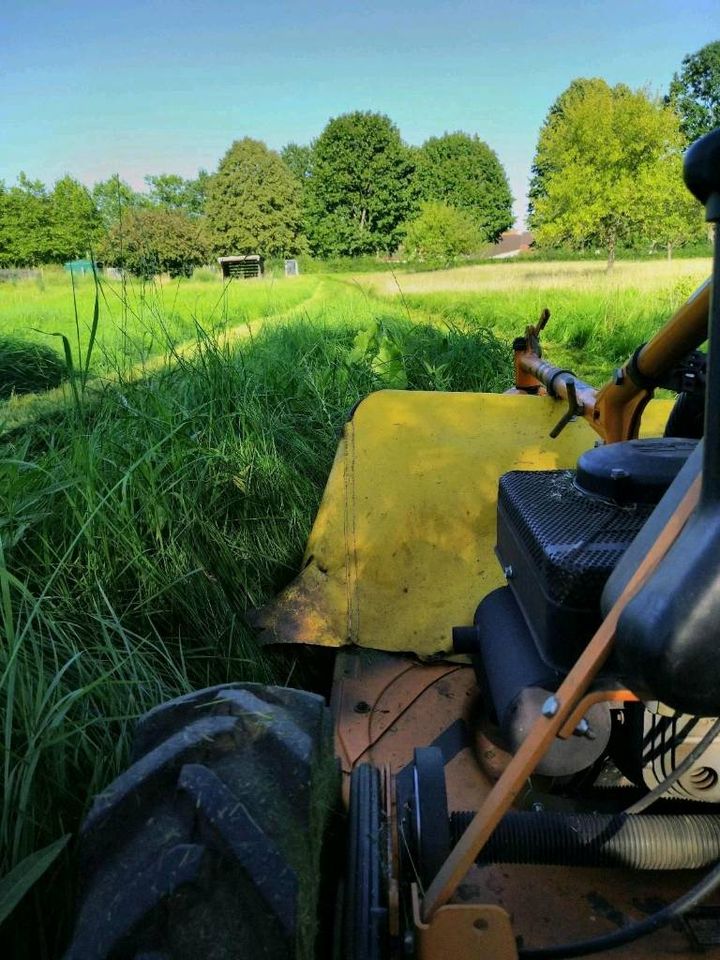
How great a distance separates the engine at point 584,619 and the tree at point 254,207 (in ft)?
115

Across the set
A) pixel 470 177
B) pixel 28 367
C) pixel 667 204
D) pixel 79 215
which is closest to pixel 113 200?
pixel 79 215

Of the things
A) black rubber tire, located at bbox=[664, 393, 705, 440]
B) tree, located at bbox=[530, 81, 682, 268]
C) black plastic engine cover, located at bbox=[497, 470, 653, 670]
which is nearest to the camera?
black plastic engine cover, located at bbox=[497, 470, 653, 670]

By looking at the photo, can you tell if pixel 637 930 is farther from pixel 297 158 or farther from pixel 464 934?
pixel 297 158

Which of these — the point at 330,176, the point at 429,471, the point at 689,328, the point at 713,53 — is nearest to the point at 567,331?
the point at 429,471

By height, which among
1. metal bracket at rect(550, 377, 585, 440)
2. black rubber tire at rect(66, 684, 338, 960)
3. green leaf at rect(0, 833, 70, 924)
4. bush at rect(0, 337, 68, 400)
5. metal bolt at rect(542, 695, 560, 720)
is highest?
metal bracket at rect(550, 377, 585, 440)

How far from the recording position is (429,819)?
1069 millimetres

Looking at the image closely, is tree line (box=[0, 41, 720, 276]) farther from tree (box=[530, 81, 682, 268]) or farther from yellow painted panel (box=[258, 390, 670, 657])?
yellow painted panel (box=[258, 390, 670, 657])

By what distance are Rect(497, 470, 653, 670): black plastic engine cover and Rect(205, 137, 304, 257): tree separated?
35128 millimetres

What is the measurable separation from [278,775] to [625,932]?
46cm

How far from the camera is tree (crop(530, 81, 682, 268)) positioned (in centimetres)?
2361

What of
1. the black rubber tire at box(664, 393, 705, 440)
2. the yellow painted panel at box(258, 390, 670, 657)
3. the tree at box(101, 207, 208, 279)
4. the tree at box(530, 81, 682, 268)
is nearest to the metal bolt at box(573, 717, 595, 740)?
the black rubber tire at box(664, 393, 705, 440)

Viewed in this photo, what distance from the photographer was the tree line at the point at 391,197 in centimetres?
392

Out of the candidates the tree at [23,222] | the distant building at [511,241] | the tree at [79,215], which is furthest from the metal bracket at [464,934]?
the distant building at [511,241]

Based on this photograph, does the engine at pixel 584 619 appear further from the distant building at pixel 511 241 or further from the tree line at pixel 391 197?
the distant building at pixel 511 241
